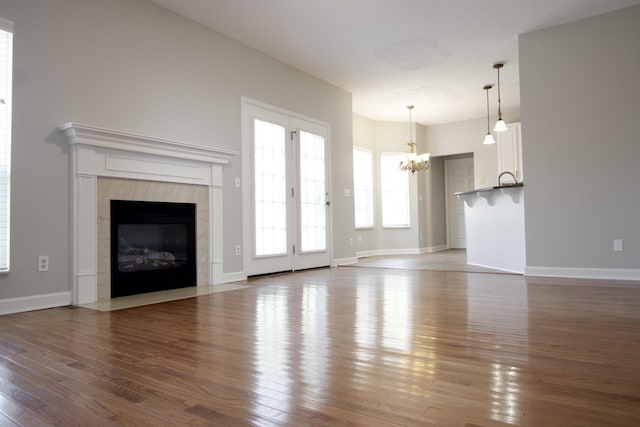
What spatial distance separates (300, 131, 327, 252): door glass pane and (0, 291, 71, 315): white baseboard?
321 cm

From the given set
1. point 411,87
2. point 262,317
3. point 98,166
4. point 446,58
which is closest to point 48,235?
point 98,166

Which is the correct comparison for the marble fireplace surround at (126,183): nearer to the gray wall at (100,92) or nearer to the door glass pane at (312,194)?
the gray wall at (100,92)

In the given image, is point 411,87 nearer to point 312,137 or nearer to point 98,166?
point 312,137

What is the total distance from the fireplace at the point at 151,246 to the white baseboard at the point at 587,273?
3994 millimetres

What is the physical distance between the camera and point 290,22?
473cm

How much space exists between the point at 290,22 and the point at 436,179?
6.58m

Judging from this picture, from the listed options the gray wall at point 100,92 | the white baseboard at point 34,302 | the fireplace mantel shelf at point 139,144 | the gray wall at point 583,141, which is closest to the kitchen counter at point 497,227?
the gray wall at point 583,141

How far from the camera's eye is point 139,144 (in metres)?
3.91

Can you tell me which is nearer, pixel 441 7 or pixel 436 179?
pixel 441 7

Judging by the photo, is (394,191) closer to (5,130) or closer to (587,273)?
(587,273)

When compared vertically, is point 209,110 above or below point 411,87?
below

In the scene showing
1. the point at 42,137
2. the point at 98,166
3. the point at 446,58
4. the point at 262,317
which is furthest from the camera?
the point at 446,58

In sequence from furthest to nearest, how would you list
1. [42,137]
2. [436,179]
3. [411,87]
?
[436,179]
[411,87]
[42,137]

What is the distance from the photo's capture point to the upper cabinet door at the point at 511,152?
8180 mm
